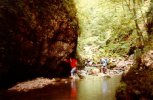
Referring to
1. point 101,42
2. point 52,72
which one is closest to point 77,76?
point 52,72

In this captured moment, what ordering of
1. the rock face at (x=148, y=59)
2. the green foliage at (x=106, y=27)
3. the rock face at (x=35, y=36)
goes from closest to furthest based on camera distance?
the rock face at (x=148, y=59) < the rock face at (x=35, y=36) < the green foliage at (x=106, y=27)

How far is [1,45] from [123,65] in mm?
14282

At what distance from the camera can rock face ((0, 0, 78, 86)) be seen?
18469 mm

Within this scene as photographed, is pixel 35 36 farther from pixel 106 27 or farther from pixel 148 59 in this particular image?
pixel 106 27

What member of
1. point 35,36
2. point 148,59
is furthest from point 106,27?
point 148,59

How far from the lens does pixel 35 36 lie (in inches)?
811

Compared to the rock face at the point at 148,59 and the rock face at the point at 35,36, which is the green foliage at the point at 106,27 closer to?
the rock face at the point at 35,36

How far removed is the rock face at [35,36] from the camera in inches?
727

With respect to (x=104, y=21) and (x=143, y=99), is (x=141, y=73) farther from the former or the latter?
(x=104, y=21)

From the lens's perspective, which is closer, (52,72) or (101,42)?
(52,72)

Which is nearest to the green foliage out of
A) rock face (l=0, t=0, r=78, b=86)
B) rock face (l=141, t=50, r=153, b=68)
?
rock face (l=0, t=0, r=78, b=86)

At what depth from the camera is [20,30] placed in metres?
19.3

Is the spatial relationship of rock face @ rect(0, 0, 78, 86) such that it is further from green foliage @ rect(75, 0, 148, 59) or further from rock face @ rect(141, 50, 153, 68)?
rock face @ rect(141, 50, 153, 68)

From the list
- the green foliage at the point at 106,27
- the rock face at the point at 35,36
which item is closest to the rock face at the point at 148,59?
the rock face at the point at 35,36
